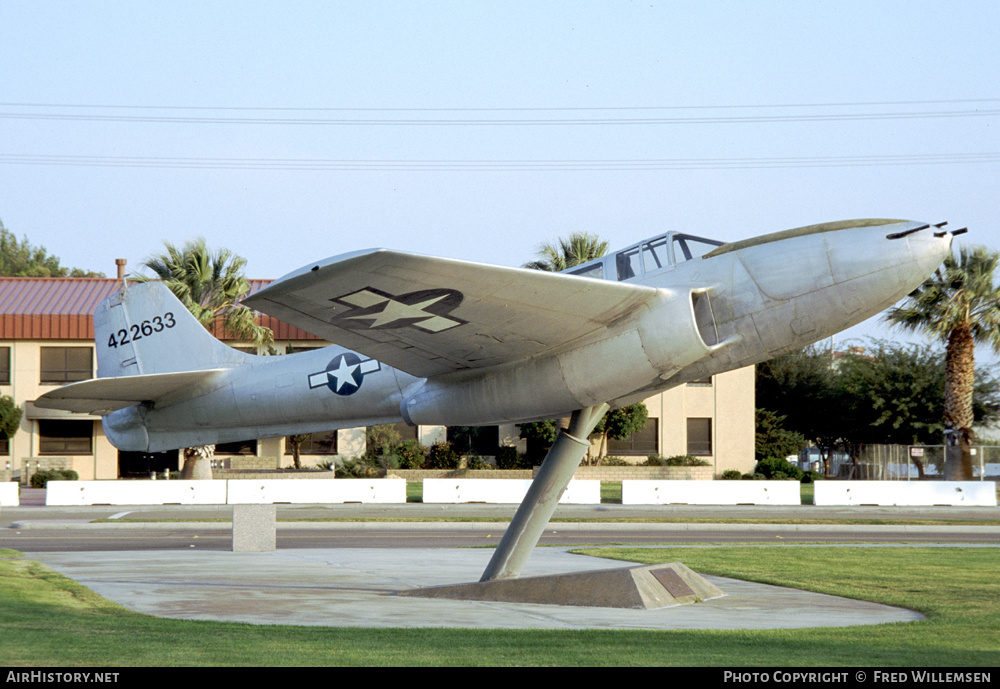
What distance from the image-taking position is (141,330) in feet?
51.6

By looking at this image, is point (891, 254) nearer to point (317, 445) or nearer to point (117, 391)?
point (117, 391)

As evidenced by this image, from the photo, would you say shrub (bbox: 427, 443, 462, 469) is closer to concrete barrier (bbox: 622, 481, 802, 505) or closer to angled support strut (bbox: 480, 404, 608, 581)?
concrete barrier (bbox: 622, 481, 802, 505)

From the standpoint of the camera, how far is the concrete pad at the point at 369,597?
36.8 feet

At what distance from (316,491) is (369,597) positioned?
21401mm

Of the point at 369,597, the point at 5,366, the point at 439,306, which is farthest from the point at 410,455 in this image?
the point at 439,306

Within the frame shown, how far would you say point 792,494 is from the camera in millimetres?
35188

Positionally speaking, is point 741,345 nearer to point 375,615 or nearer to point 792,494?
point 375,615

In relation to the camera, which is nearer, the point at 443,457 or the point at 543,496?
the point at 543,496

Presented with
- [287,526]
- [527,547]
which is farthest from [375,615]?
[287,526]

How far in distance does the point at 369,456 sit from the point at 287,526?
2016cm

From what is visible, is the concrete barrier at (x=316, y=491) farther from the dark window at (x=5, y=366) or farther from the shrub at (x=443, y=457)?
Answer: the dark window at (x=5, y=366)

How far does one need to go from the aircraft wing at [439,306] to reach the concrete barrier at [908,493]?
27.1 m

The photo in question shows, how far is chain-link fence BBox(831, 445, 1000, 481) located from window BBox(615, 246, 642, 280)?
33350mm
